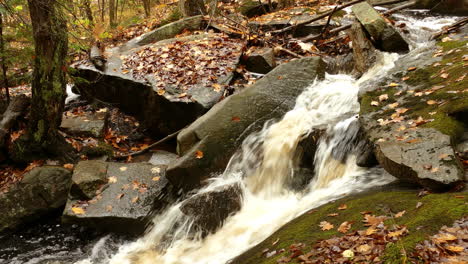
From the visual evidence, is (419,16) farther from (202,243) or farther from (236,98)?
(202,243)

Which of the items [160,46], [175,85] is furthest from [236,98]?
[160,46]

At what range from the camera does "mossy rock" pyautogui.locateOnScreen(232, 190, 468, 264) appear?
3117 millimetres

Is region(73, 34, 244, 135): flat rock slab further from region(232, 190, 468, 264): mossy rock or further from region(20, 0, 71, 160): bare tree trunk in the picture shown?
region(232, 190, 468, 264): mossy rock

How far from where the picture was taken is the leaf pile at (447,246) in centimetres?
272

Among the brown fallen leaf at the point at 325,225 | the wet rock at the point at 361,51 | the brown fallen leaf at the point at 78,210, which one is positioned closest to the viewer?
the brown fallen leaf at the point at 325,225

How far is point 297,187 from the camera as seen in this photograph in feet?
20.1

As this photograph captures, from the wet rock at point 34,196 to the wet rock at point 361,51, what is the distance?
6.80m

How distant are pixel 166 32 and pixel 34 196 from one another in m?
6.95

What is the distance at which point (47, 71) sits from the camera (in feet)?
22.0

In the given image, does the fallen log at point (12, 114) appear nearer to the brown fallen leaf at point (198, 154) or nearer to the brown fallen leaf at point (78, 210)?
the brown fallen leaf at point (78, 210)

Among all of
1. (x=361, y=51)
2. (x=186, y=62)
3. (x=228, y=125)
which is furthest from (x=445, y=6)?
(x=228, y=125)

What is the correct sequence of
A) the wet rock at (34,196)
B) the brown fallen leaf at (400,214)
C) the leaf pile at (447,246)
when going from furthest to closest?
the wet rock at (34,196) → the brown fallen leaf at (400,214) → the leaf pile at (447,246)

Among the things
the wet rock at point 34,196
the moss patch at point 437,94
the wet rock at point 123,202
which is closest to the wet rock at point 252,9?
the moss patch at point 437,94

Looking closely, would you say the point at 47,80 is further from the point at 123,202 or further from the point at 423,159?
the point at 423,159
